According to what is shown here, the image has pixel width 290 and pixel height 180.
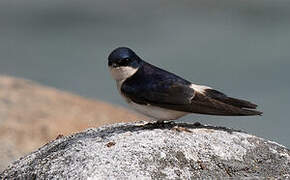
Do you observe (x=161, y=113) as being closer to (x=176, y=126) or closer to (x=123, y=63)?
(x=176, y=126)

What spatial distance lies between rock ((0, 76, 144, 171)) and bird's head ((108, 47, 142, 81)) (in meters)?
3.48

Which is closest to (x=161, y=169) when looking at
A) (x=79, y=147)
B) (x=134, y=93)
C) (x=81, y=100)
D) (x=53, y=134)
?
(x=79, y=147)

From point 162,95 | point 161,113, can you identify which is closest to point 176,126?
point 161,113

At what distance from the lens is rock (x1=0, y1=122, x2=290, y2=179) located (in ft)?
15.5

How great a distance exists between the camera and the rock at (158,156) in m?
4.71

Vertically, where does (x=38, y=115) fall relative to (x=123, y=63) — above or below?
below

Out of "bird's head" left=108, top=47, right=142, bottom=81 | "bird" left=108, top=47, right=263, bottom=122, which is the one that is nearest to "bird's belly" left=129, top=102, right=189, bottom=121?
"bird" left=108, top=47, right=263, bottom=122

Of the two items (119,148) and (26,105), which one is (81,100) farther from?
(119,148)

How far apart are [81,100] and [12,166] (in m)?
6.07

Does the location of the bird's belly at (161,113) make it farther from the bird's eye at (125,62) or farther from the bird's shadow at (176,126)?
the bird's eye at (125,62)

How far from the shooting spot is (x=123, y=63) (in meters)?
5.68

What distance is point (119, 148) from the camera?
16.1ft

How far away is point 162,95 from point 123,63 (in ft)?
1.28

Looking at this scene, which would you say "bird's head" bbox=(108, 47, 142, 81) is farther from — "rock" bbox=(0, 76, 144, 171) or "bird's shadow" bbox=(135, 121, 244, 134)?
"rock" bbox=(0, 76, 144, 171)
